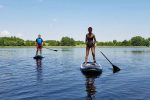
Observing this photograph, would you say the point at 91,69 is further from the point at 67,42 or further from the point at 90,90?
the point at 67,42

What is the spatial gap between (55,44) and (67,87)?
167 meters

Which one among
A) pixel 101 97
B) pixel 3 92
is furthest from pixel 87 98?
pixel 3 92

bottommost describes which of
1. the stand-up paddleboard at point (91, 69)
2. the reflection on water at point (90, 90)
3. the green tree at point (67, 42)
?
the reflection on water at point (90, 90)

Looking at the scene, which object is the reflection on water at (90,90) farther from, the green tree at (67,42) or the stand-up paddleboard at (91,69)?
the green tree at (67,42)

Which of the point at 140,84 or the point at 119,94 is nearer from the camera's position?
the point at 119,94

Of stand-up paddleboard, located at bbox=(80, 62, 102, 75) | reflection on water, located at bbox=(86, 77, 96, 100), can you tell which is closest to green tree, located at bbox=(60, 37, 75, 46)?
stand-up paddleboard, located at bbox=(80, 62, 102, 75)

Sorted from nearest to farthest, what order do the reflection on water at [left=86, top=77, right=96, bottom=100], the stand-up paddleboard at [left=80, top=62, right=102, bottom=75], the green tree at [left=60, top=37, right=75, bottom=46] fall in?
the reflection on water at [left=86, top=77, right=96, bottom=100] < the stand-up paddleboard at [left=80, top=62, right=102, bottom=75] < the green tree at [left=60, top=37, right=75, bottom=46]

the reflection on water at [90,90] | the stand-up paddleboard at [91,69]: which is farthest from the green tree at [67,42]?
the reflection on water at [90,90]

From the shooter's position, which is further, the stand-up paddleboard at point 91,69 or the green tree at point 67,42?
the green tree at point 67,42

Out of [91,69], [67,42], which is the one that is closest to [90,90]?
[91,69]

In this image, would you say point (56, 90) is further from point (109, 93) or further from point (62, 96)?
point (109, 93)

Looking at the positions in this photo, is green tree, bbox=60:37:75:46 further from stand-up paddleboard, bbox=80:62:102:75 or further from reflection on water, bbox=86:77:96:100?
reflection on water, bbox=86:77:96:100

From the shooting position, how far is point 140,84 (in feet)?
43.3

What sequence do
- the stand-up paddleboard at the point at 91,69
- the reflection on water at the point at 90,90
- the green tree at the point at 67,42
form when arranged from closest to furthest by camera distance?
the reflection on water at the point at 90,90 → the stand-up paddleboard at the point at 91,69 → the green tree at the point at 67,42
